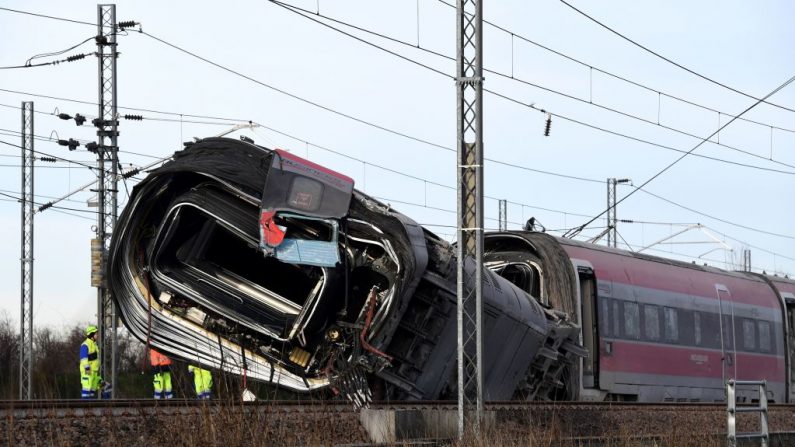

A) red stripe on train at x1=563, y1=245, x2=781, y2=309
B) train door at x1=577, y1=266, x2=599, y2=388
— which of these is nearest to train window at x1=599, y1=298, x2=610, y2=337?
train door at x1=577, y1=266, x2=599, y2=388

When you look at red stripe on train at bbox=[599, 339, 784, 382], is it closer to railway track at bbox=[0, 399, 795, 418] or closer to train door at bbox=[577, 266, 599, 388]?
train door at bbox=[577, 266, 599, 388]

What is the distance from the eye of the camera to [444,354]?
47.6ft

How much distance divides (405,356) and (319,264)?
1.81m

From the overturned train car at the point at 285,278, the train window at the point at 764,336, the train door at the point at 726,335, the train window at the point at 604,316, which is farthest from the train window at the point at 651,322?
the overturned train car at the point at 285,278

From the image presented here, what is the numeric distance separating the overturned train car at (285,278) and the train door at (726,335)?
925 centimetres

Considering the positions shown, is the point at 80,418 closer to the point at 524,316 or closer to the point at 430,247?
the point at 430,247

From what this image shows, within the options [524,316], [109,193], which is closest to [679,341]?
[524,316]

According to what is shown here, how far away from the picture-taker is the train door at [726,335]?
75.4 feet

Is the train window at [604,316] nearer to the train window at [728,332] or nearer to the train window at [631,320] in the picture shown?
the train window at [631,320]

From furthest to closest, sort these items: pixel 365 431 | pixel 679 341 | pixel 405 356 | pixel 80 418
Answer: pixel 679 341
pixel 405 356
pixel 365 431
pixel 80 418

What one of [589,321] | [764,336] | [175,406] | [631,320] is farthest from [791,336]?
[175,406]

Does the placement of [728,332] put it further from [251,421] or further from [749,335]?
[251,421]

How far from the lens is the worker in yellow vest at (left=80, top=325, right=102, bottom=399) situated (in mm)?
18844

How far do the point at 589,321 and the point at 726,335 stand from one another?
17.2 feet
